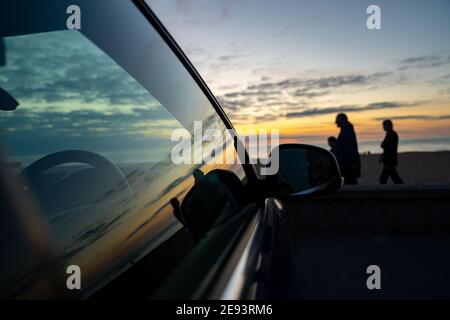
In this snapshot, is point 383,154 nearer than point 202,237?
No

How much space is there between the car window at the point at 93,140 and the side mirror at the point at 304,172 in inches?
37.1

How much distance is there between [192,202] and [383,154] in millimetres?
10966

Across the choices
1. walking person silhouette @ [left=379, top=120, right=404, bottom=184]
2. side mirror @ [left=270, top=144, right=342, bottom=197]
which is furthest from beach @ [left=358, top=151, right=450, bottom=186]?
side mirror @ [left=270, top=144, right=342, bottom=197]

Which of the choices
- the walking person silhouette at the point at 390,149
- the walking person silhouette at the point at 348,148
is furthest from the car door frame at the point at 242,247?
the walking person silhouette at the point at 390,149

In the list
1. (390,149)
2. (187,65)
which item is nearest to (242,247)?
(187,65)

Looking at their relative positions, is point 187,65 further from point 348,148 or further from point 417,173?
point 417,173

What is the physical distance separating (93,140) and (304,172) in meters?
1.61

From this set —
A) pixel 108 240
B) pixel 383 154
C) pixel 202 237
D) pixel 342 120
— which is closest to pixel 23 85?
pixel 108 240

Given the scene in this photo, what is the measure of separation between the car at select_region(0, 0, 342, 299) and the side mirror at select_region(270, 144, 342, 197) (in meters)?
0.71

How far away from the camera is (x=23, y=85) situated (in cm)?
90

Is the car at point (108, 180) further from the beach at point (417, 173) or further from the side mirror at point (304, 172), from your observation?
the beach at point (417, 173)

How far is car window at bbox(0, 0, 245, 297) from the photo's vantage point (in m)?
0.87

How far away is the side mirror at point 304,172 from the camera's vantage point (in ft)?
7.73

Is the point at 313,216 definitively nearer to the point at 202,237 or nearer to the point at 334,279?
the point at 334,279
